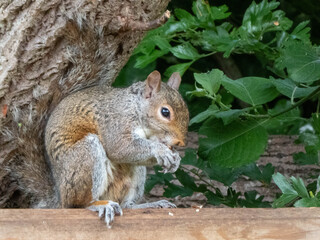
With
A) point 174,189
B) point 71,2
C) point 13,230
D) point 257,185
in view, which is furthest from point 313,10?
point 13,230

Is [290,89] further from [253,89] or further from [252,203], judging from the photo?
[252,203]

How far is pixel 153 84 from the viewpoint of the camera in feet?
5.71

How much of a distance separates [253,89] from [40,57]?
1.99 ft

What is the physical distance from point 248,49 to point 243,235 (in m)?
0.72

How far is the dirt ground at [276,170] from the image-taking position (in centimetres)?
237

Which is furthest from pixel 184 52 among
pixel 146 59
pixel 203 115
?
pixel 203 115

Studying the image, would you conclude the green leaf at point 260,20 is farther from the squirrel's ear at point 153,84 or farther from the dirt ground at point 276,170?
the dirt ground at point 276,170

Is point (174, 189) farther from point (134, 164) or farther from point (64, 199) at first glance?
point (64, 199)

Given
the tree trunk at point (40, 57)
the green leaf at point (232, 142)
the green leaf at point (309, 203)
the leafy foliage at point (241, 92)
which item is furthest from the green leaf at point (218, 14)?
the green leaf at point (309, 203)

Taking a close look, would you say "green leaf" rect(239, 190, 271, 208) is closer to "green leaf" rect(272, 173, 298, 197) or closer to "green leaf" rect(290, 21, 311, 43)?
"green leaf" rect(272, 173, 298, 197)

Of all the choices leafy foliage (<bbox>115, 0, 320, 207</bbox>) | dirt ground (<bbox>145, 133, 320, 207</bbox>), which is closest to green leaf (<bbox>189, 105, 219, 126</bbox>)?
leafy foliage (<bbox>115, 0, 320, 207</bbox>)

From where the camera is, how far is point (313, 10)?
8.93ft

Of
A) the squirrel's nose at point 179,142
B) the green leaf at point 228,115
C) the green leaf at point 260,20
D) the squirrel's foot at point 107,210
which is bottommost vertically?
the squirrel's foot at point 107,210

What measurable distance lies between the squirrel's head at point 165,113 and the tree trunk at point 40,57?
6.7 inches
